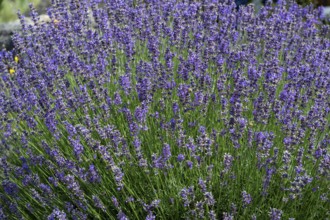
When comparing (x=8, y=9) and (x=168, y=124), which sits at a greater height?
(x=168, y=124)

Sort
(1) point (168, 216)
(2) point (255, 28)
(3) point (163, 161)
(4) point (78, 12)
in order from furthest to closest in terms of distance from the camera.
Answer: (4) point (78, 12) → (2) point (255, 28) → (1) point (168, 216) → (3) point (163, 161)

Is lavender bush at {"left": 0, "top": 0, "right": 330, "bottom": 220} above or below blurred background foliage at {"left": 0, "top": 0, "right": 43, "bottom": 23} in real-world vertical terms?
above

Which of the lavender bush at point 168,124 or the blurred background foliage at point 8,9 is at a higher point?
the lavender bush at point 168,124

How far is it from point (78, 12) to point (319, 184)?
8.55ft

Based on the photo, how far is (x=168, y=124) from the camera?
9.09ft

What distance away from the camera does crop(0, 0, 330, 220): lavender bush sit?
256 cm

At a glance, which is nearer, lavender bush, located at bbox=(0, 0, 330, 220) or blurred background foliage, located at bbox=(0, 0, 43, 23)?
lavender bush, located at bbox=(0, 0, 330, 220)

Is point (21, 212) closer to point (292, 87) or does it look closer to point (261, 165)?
point (261, 165)

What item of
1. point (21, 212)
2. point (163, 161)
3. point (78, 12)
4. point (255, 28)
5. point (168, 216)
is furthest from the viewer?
point (78, 12)

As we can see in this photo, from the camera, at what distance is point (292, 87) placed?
3.12 meters

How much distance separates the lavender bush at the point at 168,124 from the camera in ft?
8.39

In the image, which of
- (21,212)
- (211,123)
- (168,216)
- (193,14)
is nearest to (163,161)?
(168,216)

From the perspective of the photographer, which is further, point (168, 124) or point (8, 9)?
point (8, 9)

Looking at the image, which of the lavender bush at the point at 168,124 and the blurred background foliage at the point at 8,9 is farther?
the blurred background foliage at the point at 8,9
